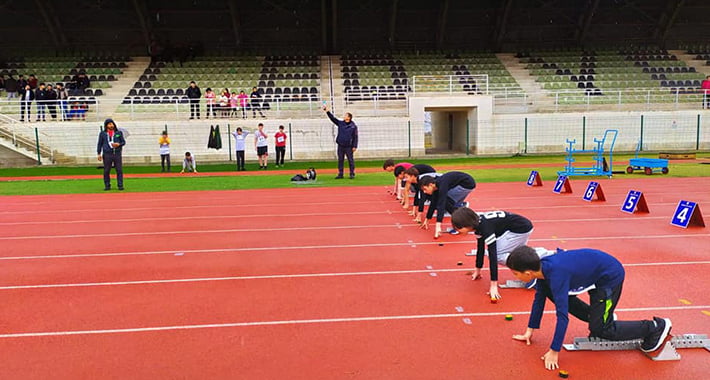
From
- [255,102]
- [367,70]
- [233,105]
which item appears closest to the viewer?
[233,105]

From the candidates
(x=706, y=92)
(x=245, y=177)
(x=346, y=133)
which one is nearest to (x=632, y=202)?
(x=346, y=133)

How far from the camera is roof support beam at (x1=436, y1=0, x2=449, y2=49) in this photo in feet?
112

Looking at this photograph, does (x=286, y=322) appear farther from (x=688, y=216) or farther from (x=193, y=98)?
(x=193, y=98)

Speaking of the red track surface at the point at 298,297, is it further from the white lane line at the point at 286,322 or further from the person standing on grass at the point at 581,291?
the person standing on grass at the point at 581,291

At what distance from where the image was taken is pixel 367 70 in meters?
32.8

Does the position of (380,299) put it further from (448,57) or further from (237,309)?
(448,57)

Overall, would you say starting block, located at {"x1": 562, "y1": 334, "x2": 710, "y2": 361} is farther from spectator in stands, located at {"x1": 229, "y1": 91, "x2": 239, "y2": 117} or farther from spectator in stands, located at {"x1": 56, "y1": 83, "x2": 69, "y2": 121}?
spectator in stands, located at {"x1": 56, "y1": 83, "x2": 69, "y2": 121}

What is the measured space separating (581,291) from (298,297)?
3045 millimetres

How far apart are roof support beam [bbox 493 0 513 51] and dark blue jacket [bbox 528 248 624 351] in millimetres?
32501

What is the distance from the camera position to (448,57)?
3531 cm

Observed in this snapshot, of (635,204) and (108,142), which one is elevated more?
(108,142)

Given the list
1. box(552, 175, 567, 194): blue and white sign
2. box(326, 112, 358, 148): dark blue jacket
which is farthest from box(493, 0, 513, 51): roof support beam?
box(552, 175, 567, 194): blue and white sign

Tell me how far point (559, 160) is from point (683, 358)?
67.8ft

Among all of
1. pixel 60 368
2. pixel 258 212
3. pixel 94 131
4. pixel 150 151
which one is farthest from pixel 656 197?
pixel 94 131
